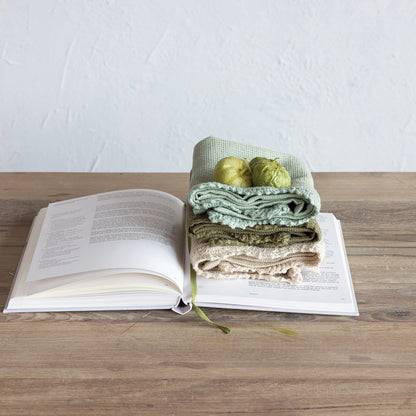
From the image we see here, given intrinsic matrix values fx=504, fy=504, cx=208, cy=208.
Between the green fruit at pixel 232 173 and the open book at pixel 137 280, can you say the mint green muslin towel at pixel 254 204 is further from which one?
the open book at pixel 137 280

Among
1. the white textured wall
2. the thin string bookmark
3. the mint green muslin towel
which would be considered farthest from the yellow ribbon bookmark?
the white textured wall

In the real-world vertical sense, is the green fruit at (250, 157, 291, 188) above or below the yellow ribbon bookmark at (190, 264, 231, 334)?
above

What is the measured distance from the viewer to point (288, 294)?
0.94m

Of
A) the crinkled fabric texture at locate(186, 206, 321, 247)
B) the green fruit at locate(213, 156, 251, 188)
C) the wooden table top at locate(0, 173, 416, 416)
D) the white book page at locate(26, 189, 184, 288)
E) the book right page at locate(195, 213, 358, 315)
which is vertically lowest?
the wooden table top at locate(0, 173, 416, 416)

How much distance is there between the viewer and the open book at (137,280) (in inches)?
36.0

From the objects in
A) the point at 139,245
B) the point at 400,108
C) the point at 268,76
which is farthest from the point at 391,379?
the point at 400,108

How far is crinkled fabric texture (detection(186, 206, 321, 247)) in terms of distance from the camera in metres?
0.89

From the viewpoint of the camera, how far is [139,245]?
952mm

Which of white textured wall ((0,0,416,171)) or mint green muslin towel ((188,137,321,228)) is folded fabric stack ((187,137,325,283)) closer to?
mint green muslin towel ((188,137,321,228))

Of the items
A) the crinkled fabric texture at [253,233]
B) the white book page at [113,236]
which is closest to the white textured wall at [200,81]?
the white book page at [113,236]

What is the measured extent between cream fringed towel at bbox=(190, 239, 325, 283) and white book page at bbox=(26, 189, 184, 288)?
6 centimetres

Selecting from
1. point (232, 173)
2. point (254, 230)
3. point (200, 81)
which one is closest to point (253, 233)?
point (254, 230)

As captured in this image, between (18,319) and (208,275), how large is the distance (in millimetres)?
354

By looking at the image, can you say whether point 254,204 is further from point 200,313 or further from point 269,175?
point 200,313
